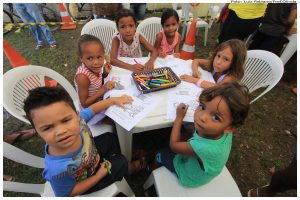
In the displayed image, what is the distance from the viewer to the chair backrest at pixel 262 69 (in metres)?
1.88

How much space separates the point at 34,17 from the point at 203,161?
13.6 feet

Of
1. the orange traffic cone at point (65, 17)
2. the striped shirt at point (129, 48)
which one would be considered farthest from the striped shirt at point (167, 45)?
the orange traffic cone at point (65, 17)

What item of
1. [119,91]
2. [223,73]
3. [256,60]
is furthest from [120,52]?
[256,60]

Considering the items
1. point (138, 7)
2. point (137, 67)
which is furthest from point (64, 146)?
point (138, 7)

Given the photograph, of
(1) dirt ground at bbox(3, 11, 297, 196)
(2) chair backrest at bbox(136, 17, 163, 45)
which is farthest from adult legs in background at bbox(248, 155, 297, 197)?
(2) chair backrest at bbox(136, 17, 163, 45)

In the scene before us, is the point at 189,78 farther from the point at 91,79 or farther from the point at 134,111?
the point at 91,79

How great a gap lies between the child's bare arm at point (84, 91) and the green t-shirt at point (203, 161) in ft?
2.78

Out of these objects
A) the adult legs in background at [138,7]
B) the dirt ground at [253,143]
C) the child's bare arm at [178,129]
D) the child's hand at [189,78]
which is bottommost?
the dirt ground at [253,143]

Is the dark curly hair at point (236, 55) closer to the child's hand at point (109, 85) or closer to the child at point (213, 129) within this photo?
the child at point (213, 129)

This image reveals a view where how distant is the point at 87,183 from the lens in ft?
3.61

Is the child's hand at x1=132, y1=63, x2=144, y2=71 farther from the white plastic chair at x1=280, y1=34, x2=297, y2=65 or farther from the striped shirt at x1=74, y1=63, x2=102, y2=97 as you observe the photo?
the white plastic chair at x1=280, y1=34, x2=297, y2=65

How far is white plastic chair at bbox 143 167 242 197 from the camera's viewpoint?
1.22 m

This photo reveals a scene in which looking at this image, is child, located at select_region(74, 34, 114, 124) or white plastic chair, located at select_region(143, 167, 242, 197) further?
child, located at select_region(74, 34, 114, 124)

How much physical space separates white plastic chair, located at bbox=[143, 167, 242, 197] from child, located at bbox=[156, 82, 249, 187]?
0.04 m
